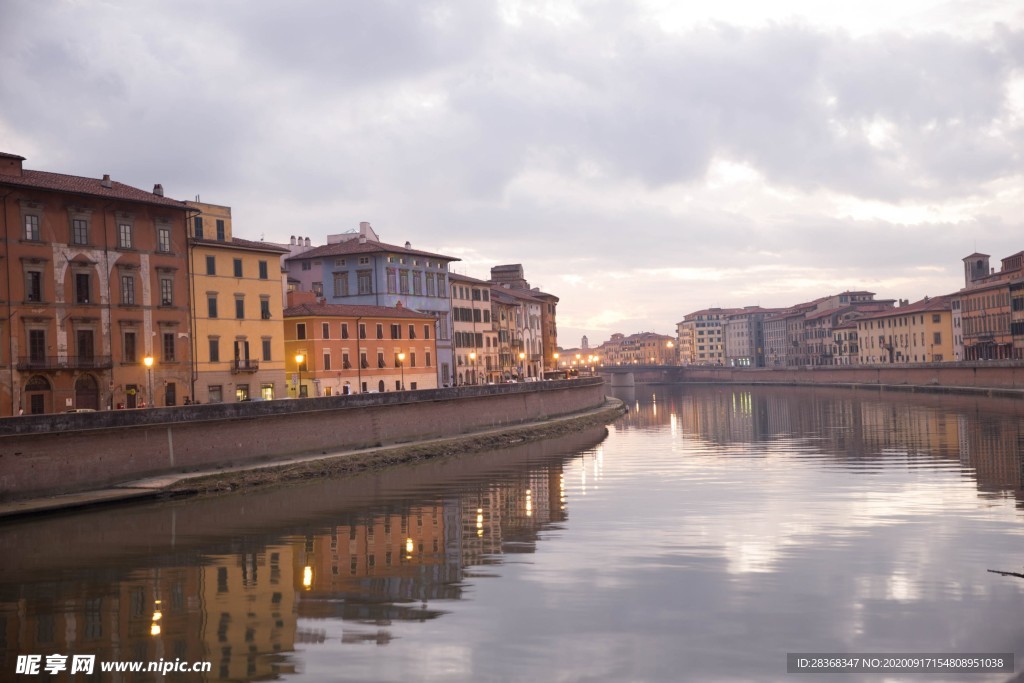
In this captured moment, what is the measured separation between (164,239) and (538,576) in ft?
122

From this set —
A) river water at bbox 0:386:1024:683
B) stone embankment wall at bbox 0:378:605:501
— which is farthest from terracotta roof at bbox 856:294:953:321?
river water at bbox 0:386:1024:683

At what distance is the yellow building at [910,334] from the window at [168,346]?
116m

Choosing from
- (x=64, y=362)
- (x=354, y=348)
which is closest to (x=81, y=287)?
(x=64, y=362)

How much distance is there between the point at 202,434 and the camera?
45531 mm

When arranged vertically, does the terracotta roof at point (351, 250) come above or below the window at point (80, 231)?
above

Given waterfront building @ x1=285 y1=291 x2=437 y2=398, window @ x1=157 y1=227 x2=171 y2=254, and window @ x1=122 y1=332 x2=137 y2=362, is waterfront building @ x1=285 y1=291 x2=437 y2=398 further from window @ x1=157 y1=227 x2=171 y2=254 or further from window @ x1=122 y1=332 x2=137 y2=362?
window @ x1=122 y1=332 x2=137 y2=362

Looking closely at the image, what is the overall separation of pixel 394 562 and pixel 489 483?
1756 centimetres

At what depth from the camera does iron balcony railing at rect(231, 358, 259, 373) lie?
60.4 meters

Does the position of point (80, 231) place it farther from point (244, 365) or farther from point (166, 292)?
point (244, 365)

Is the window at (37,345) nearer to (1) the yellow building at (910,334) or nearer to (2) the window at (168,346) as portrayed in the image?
(2) the window at (168,346)

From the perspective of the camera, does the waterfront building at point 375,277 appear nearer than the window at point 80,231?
No

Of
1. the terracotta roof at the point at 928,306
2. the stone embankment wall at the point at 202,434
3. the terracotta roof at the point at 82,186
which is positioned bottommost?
the stone embankment wall at the point at 202,434

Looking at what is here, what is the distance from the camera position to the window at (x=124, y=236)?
174 ft

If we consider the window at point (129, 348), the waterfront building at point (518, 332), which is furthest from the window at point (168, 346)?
the waterfront building at point (518, 332)
